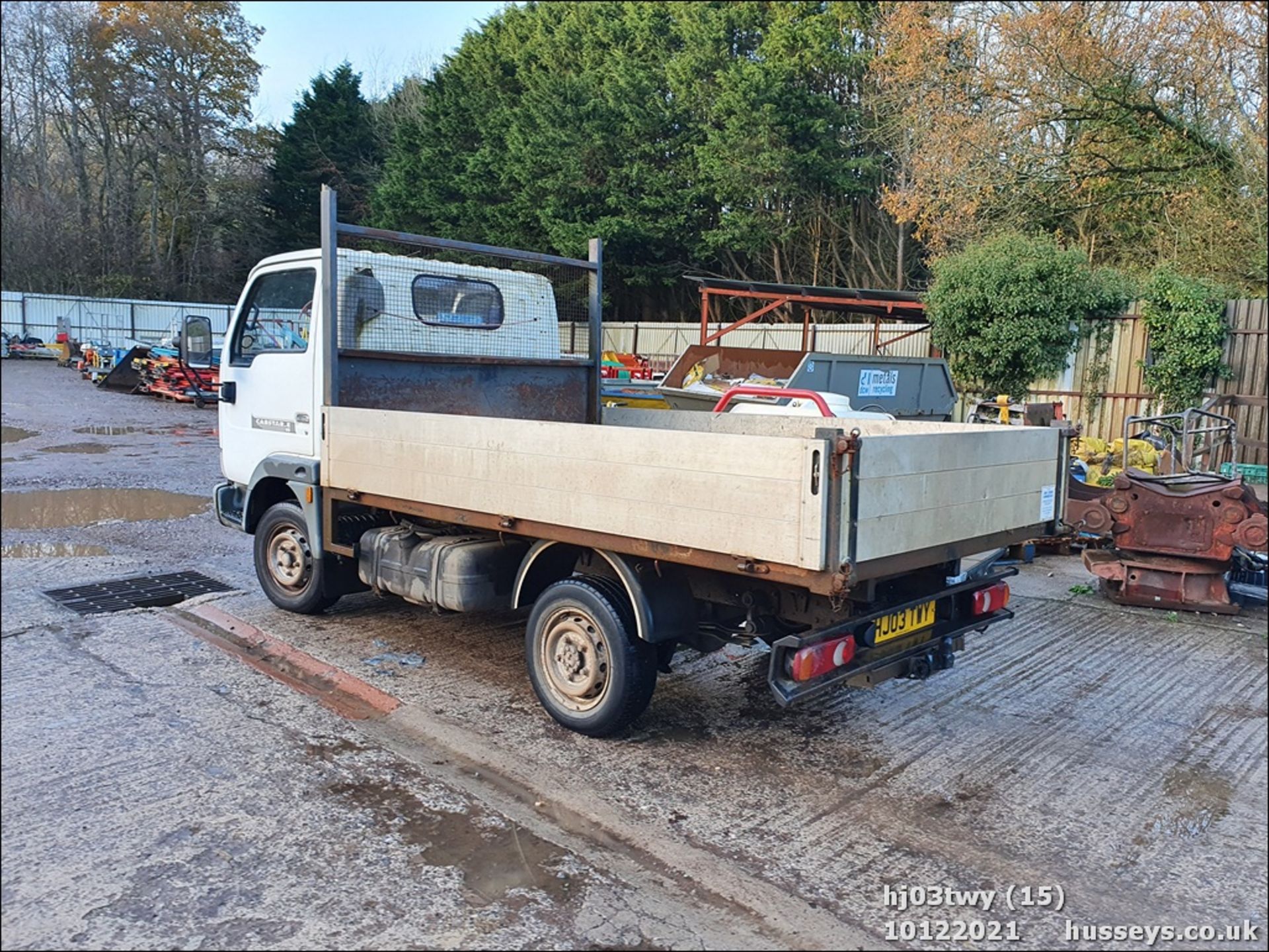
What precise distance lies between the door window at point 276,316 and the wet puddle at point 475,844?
11.1 feet

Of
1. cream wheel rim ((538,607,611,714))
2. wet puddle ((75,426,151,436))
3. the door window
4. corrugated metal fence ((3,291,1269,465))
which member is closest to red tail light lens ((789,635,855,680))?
cream wheel rim ((538,607,611,714))

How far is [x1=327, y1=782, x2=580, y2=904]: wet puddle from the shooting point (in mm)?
3422

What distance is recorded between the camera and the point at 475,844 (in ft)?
12.1

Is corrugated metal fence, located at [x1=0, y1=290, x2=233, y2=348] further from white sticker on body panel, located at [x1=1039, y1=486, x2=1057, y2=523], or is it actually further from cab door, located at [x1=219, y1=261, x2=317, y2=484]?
white sticker on body panel, located at [x1=1039, y1=486, x2=1057, y2=523]

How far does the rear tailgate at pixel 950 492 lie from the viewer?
12.0ft

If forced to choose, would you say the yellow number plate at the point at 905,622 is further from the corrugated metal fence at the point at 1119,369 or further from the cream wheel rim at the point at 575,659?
the corrugated metal fence at the point at 1119,369

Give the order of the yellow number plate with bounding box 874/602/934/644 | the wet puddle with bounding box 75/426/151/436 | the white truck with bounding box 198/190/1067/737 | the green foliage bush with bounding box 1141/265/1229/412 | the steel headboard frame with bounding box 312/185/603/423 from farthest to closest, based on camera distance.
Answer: the wet puddle with bounding box 75/426/151/436
the green foliage bush with bounding box 1141/265/1229/412
the steel headboard frame with bounding box 312/185/603/423
the yellow number plate with bounding box 874/602/934/644
the white truck with bounding box 198/190/1067/737

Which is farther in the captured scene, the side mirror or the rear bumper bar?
the side mirror

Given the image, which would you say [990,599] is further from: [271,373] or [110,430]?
[110,430]

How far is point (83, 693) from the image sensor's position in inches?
195

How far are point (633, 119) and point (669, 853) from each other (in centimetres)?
2852

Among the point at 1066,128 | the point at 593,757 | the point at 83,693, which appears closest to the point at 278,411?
the point at 83,693

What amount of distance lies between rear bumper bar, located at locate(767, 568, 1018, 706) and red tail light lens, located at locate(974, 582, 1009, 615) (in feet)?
0.09

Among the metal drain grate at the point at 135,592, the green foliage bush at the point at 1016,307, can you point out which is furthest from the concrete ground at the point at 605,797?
the green foliage bush at the point at 1016,307
